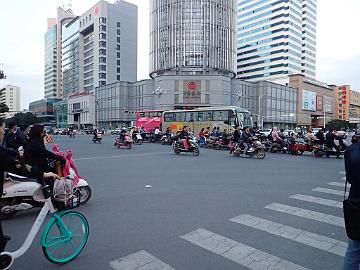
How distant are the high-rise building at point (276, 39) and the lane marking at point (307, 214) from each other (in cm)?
9947

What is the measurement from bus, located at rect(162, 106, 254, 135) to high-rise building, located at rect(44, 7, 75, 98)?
120970 millimetres

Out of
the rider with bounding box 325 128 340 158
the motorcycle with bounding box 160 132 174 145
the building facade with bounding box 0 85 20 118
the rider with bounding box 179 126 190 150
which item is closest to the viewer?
the rider with bounding box 325 128 340 158

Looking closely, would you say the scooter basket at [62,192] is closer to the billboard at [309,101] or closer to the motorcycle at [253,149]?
the motorcycle at [253,149]

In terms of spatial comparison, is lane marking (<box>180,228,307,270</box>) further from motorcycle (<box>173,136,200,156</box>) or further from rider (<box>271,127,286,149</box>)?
rider (<box>271,127,286,149</box>)

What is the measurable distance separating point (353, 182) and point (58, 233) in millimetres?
3093

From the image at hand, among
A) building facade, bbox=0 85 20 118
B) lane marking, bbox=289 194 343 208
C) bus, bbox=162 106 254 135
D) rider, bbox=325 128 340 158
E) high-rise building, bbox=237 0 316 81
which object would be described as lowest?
lane marking, bbox=289 194 343 208

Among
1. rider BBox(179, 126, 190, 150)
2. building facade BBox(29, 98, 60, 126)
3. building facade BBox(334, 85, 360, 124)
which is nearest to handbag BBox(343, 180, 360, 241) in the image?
rider BBox(179, 126, 190, 150)

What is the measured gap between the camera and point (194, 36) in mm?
72500

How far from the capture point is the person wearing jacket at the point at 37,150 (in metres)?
5.11

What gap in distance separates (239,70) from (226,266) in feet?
396

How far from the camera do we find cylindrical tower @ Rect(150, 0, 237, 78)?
235ft

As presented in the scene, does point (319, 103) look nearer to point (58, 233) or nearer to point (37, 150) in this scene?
point (37, 150)

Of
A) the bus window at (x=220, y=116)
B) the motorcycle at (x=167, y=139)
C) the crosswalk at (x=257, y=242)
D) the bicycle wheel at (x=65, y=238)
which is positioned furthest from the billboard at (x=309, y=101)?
the bicycle wheel at (x=65, y=238)

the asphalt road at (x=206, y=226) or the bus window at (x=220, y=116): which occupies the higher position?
the bus window at (x=220, y=116)
